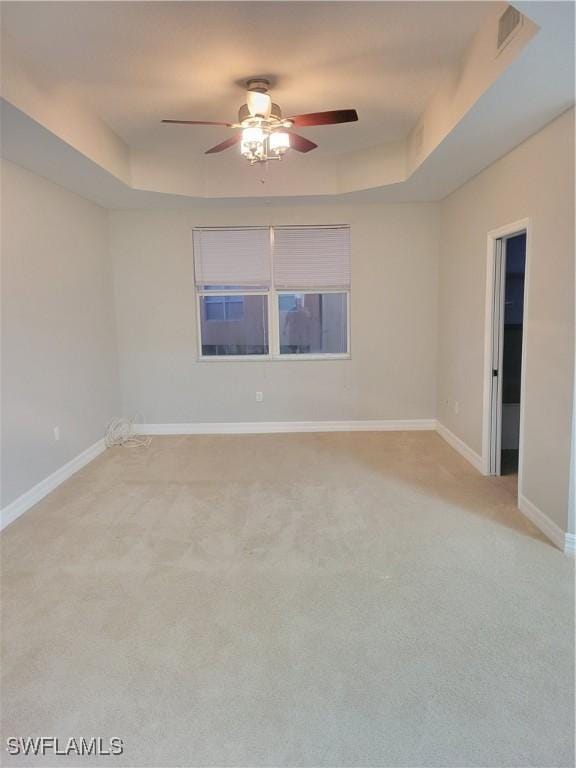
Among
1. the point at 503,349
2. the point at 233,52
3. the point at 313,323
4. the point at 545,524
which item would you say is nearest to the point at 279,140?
the point at 233,52

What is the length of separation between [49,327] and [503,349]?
391 cm

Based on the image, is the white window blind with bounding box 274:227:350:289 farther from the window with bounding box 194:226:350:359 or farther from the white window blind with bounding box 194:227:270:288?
the white window blind with bounding box 194:227:270:288

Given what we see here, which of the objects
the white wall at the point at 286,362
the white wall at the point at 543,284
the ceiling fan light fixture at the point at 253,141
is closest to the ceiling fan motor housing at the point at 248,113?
the ceiling fan light fixture at the point at 253,141

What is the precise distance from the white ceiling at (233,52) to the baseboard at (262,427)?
321cm

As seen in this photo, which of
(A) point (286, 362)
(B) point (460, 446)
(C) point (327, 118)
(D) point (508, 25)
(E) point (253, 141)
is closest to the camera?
(D) point (508, 25)

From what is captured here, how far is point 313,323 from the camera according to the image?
220 inches

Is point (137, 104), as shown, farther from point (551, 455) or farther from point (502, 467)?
point (502, 467)

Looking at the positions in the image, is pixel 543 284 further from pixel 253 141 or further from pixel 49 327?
pixel 49 327

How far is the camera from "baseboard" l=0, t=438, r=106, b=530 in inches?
→ 133

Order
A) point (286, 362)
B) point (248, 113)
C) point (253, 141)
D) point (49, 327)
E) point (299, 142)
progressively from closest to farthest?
point (253, 141)
point (248, 113)
point (299, 142)
point (49, 327)
point (286, 362)

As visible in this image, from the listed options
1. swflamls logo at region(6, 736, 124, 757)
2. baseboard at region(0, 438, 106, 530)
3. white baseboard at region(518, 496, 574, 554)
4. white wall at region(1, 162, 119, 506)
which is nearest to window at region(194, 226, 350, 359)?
white wall at region(1, 162, 119, 506)

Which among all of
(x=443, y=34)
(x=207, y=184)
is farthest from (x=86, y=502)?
(x=443, y=34)

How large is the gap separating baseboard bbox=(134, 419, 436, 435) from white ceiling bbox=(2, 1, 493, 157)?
3214 mm

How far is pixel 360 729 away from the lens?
167 cm
